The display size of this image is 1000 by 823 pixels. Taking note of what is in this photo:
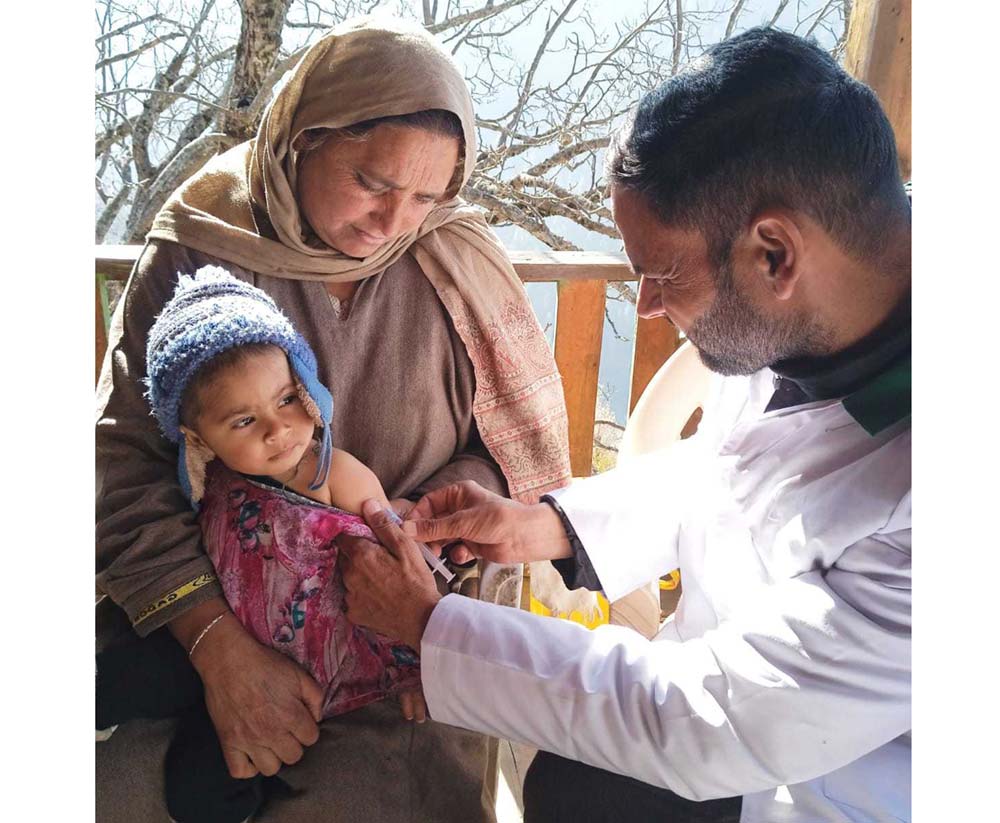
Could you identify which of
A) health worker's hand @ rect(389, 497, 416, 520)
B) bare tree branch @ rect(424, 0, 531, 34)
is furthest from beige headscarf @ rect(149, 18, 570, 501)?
bare tree branch @ rect(424, 0, 531, 34)

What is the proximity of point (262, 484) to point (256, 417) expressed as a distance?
0.15m

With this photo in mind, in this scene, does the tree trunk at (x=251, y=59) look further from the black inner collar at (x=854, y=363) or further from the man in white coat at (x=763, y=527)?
the black inner collar at (x=854, y=363)

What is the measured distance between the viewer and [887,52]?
195 centimetres

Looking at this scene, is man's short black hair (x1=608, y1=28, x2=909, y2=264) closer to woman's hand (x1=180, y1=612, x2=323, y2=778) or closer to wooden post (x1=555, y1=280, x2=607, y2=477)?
woman's hand (x1=180, y1=612, x2=323, y2=778)

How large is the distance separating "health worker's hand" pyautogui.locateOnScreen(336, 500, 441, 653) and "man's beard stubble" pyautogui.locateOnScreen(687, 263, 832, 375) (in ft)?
1.83

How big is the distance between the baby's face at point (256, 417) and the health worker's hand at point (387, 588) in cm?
17

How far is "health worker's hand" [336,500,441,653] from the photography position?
125 cm

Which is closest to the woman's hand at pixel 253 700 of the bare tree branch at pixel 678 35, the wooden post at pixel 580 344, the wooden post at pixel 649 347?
the wooden post at pixel 580 344

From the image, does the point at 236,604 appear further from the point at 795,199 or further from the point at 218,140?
the point at 218,140

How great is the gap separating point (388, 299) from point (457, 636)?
0.65m

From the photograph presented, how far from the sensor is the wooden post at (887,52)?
1.94 m

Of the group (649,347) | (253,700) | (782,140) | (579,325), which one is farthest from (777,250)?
(649,347)

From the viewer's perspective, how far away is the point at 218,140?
339 cm
